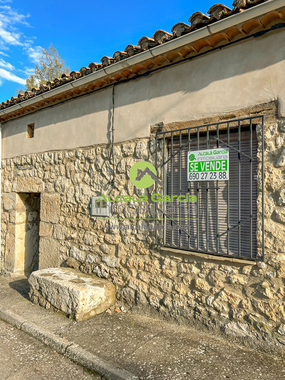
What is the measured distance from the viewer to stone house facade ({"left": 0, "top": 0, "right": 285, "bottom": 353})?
273 centimetres

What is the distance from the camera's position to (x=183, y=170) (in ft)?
11.4

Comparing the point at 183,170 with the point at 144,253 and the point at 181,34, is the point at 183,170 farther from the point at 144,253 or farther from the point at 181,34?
the point at 181,34

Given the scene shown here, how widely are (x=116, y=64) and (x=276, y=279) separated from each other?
3088 mm

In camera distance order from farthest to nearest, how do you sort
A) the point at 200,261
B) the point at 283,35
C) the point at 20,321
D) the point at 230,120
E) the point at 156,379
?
the point at 20,321 → the point at 200,261 → the point at 230,120 → the point at 283,35 → the point at 156,379

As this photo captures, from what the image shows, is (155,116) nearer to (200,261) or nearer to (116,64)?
(116,64)

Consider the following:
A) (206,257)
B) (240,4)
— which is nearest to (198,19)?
(240,4)

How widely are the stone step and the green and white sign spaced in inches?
74.2

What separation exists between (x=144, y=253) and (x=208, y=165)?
1396 mm

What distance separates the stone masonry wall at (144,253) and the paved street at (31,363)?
3.82 feet

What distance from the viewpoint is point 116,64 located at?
365cm

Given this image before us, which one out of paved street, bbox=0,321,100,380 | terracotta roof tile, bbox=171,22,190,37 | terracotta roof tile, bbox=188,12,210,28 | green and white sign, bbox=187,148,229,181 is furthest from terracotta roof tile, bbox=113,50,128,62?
paved street, bbox=0,321,100,380

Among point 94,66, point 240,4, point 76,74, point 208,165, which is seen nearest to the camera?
point 240,4

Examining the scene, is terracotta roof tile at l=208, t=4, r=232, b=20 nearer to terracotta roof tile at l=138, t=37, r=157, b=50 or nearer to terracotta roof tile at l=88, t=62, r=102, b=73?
terracotta roof tile at l=138, t=37, r=157, b=50

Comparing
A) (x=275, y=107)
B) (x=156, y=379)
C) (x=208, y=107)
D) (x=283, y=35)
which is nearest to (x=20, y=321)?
(x=156, y=379)
